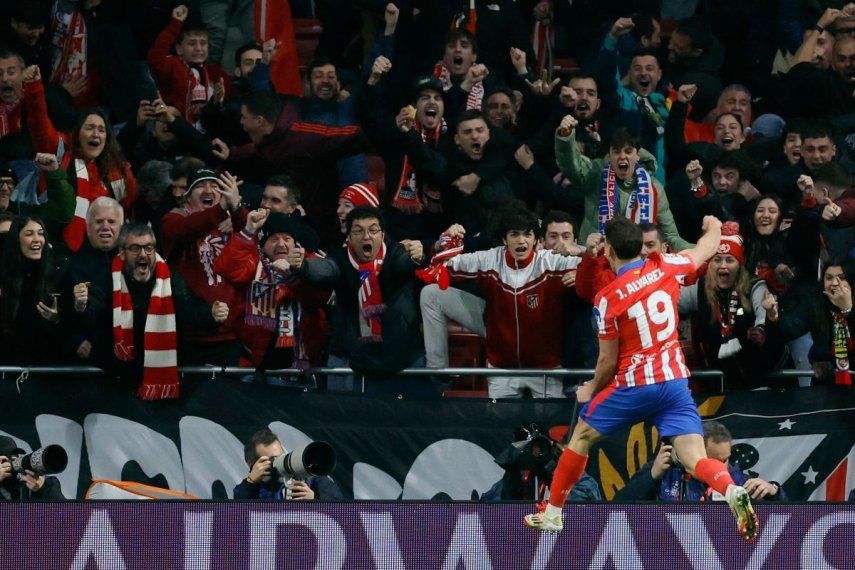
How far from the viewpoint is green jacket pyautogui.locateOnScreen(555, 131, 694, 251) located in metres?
13.4

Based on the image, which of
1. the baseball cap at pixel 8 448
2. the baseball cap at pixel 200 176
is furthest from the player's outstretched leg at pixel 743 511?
the baseball cap at pixel 200 176

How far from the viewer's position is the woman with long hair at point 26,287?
466 inches

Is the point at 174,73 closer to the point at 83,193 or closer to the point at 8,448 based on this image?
the point at 83,193

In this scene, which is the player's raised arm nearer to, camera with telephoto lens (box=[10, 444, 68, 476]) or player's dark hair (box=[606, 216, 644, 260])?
player's dark hair (box=[606, 216, 644, 260])

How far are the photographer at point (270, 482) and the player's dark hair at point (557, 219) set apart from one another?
8.54ft

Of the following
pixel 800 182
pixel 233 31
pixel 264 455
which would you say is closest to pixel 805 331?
pixel 800 182

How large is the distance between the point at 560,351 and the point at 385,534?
8.95 feet

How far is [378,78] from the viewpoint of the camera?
13852 mm

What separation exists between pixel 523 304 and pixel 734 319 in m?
1.31

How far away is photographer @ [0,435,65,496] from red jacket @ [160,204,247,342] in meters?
1.84

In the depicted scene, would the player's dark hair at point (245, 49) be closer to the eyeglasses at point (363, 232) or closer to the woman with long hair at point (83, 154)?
the woman with long hair at point (83, 154)

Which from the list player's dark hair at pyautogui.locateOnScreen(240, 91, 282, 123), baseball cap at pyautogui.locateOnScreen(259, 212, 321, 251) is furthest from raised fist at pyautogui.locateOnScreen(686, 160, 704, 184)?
player's dark hair at pyautogui.locateOnScreen(240, 91, 282, 123)

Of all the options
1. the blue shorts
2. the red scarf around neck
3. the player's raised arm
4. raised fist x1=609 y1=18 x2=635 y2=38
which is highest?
raised fist x1=609 y1=18 x2=635 y2=38

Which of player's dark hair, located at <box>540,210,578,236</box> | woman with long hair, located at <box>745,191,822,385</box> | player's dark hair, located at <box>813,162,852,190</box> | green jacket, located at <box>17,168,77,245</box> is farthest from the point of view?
player's dark hair, located at <box>813,162,852,190</box>
